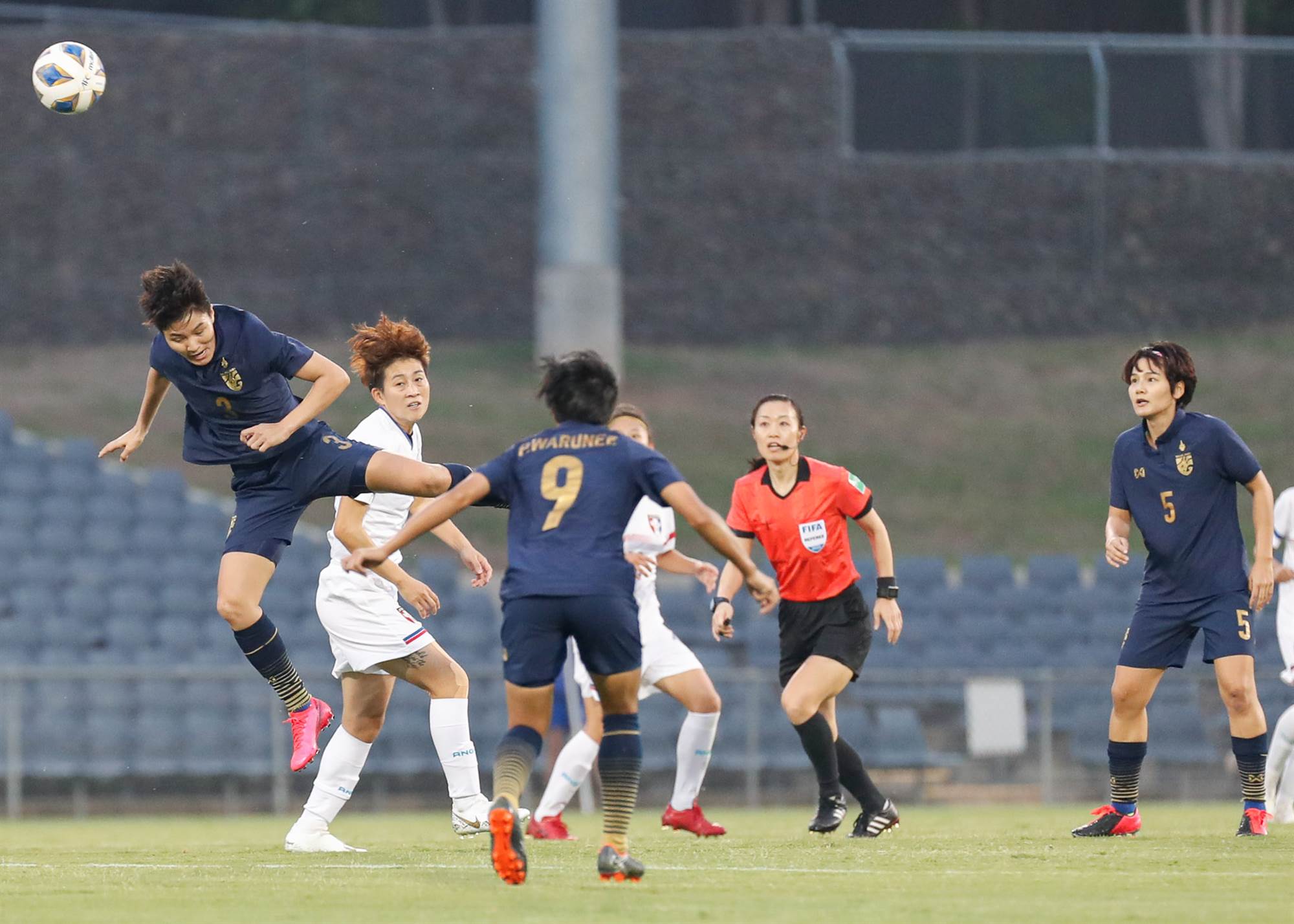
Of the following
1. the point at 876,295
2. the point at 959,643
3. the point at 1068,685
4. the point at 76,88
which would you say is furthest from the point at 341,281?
the point at 76,88

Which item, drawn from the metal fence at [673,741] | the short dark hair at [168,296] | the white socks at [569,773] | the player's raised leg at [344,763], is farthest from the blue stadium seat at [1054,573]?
the short dark hair at [168,296]

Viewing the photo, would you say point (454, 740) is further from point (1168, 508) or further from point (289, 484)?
point (1168, 508)

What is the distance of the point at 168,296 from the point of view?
784 centimetres

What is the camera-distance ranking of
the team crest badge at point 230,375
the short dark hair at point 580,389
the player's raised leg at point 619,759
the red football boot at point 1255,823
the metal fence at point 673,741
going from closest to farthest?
1. the player's raised leg at point 619,759
2. the short dark hair at point 580,389
3. the team crest badge at point 230,375
4. the red football boot at point 1255,823
5. the metal fence at point 673,741

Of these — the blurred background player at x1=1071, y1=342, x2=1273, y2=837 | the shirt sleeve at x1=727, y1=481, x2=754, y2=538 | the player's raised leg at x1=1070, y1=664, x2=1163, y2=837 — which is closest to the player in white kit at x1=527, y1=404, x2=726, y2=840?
the shirt sleeve at x1=727, y1=481, x2=754, y2=538

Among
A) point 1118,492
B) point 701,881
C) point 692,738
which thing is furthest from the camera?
point 692,738

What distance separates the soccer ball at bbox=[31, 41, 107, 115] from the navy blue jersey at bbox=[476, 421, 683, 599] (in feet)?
13.6

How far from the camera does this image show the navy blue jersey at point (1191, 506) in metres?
8.34

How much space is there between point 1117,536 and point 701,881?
287 centimetres

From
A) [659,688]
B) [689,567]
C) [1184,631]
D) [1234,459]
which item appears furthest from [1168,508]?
[659,688]

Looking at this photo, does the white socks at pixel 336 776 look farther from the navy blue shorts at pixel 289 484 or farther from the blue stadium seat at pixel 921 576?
the blue stadium seat at pixel 921 576

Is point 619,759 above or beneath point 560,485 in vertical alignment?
beneath

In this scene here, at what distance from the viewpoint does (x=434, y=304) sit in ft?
94.4

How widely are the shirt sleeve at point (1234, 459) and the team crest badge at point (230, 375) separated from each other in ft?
14.2
